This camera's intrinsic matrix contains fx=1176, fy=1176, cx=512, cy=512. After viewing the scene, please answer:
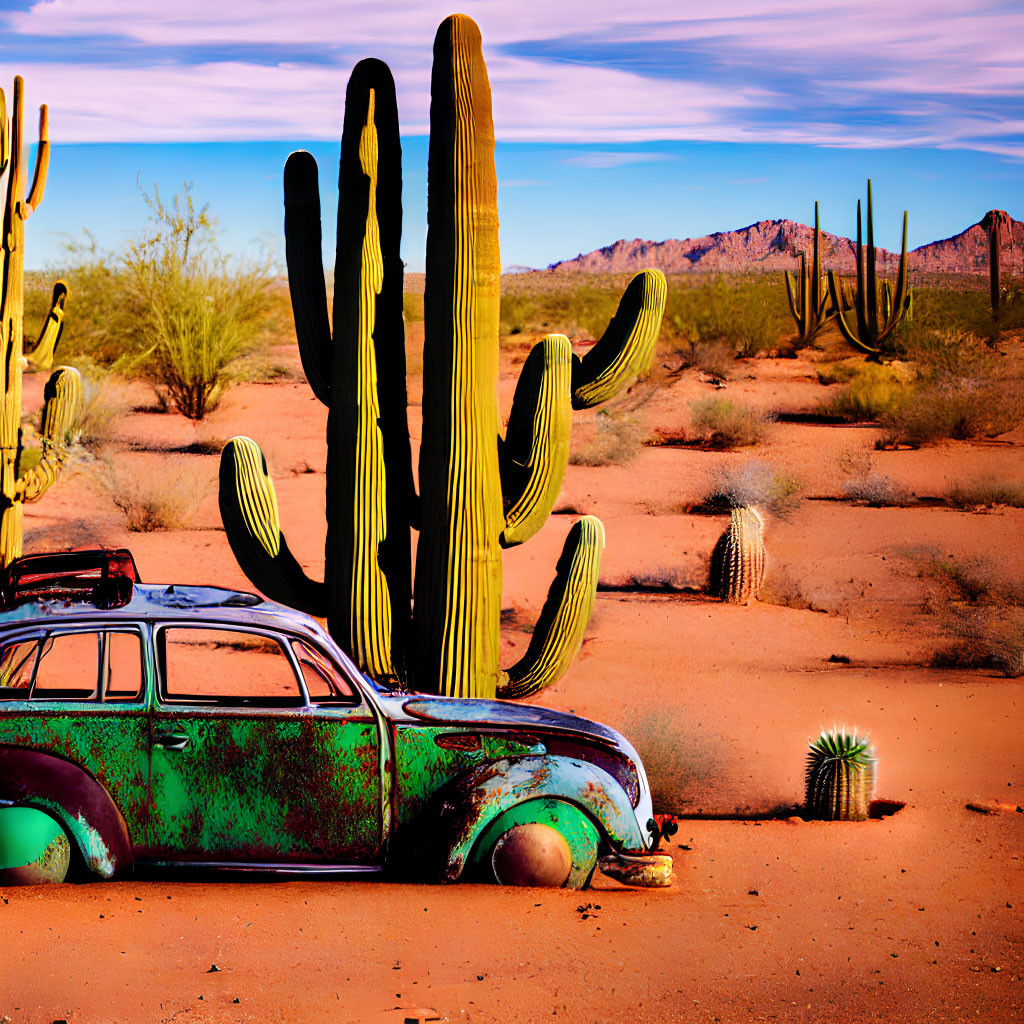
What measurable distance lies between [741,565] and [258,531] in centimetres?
731

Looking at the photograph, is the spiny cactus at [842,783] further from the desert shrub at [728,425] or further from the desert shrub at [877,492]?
the desert shrub at [728,425]

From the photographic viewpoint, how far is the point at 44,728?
521cm

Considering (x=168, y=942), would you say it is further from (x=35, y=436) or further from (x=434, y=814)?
(x=35, y=436)

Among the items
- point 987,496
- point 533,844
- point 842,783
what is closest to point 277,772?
point 533,844

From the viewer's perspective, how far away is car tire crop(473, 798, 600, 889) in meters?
5.32

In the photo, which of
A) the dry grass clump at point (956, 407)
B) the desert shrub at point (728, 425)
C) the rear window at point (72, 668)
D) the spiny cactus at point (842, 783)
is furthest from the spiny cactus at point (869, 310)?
the spiny cactus at point (842, 783)

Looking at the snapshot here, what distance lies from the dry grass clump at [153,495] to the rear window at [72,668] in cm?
472

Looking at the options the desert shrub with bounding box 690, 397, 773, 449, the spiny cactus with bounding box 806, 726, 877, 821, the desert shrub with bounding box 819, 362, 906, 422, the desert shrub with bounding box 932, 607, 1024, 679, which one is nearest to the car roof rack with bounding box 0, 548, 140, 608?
the spiny cactus with bounding box 806, 726, 877, 821

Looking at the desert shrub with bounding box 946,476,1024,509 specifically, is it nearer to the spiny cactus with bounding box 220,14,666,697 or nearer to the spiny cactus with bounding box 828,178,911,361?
the spiny cactus with bounding box 220,14,666,697

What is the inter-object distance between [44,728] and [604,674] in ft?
20.8

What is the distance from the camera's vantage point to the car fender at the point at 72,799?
5.16 metres

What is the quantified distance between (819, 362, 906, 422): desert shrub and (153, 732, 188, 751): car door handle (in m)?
24.0

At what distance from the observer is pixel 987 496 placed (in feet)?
62.5

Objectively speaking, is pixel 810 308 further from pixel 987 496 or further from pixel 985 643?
pixel 985 643
